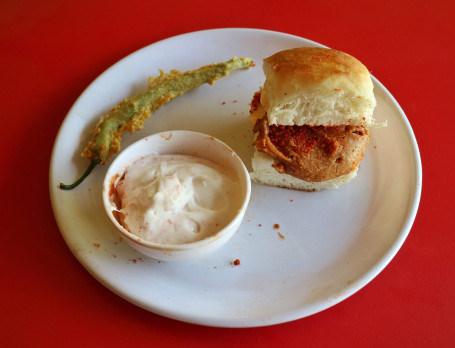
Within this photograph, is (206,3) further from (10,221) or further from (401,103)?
(10,221)

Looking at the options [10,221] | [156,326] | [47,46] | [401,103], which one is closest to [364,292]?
[156,326]

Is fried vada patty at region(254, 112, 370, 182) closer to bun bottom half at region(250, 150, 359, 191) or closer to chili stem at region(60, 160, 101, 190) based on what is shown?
bun bottom half at region(250, 150, 359, 191)

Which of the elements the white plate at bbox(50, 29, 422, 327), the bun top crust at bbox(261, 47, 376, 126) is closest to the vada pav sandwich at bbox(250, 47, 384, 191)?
the bun top crust at bbox(261, 47, 376, 126)

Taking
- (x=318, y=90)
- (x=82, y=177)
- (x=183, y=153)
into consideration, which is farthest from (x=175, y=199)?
(x=318, y=90)

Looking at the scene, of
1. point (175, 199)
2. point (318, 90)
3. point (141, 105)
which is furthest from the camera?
point (141, 105)

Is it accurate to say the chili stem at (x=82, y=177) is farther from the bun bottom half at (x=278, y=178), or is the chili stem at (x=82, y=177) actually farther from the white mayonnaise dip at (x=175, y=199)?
the bun bottom half at (x=278, y=178)

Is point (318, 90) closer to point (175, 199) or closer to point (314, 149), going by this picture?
point (314, 149)

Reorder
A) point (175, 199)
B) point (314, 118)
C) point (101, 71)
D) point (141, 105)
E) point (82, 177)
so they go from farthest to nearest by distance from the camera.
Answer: point (101, 71)
point (141, 105)
point (82, 177)
point (314, 118)
point (175, 199)
